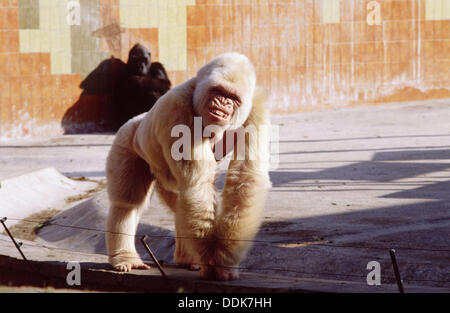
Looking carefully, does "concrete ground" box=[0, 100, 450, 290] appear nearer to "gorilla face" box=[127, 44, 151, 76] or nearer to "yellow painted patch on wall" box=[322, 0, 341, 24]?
"gorilla face" box=[127, 44, 151, 76]

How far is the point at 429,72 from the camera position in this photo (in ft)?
54.0

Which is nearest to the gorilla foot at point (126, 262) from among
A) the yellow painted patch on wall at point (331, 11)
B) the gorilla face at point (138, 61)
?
the gorilla face at point (138, 61)

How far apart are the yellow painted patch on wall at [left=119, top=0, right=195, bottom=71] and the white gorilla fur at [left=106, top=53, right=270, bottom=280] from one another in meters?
9.07

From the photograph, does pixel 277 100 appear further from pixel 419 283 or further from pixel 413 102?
pixel 419 283

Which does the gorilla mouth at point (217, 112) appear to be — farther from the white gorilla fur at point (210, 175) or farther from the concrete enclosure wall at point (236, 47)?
the concrete enclosure wall at point (236, 47)

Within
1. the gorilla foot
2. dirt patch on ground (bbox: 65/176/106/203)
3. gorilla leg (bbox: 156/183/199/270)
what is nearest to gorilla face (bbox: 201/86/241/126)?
gorilla leg (bbox: 156/183/199/270)

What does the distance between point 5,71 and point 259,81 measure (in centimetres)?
486

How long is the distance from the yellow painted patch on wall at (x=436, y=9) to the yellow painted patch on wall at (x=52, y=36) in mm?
7467

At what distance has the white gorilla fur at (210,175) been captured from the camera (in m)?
5.06

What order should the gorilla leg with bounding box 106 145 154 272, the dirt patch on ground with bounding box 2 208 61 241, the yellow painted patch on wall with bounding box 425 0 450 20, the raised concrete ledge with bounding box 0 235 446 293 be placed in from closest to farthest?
the raised concrete ledge with bounding box 0 235 446 293 < the gorilla leg with bounding box 106 145 154 272 < the dirt patch on ground with bounding box 2 208 61 241 < the yellow painted patch on wall with bounding box 425 0 450 20

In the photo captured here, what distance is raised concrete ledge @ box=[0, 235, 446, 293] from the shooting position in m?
4.69

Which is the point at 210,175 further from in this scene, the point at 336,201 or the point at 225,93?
the point at 336,201
